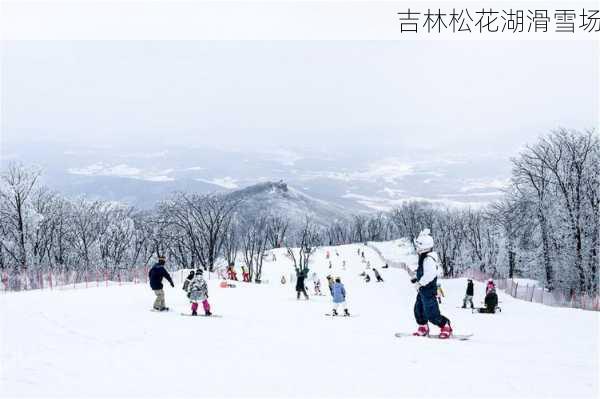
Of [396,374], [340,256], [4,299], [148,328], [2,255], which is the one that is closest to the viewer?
[396,374]

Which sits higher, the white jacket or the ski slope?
the white jacket

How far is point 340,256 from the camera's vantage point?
96.6m

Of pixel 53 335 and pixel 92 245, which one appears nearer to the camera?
pixel 53 335

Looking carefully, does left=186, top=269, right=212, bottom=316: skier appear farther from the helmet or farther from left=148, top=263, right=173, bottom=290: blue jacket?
the helmet

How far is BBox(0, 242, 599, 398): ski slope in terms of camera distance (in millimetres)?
6496

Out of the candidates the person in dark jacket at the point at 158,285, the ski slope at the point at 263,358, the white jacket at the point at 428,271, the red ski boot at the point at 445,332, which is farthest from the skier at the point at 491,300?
the person in dark jacket at the point at 158,285

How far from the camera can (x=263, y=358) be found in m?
8.52

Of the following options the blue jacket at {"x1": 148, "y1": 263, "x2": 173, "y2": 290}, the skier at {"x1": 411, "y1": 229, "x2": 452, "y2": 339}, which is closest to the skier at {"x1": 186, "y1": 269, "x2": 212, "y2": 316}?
the blue jacket at {"x1": 148, "y1": 263, "x2": 173, "y2": 290}

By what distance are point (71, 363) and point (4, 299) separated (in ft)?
33.9

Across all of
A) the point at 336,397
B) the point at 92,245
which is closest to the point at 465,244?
the point at 92,245

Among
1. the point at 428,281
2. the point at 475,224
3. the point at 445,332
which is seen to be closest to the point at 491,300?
the point at 445,332

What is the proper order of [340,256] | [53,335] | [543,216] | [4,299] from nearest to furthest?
[53,335] → [4,299] → [543,216] → [340,256]

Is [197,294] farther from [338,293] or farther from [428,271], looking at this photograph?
[428,271]

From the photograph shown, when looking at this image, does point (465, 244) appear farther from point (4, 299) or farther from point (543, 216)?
point (4, 299)
